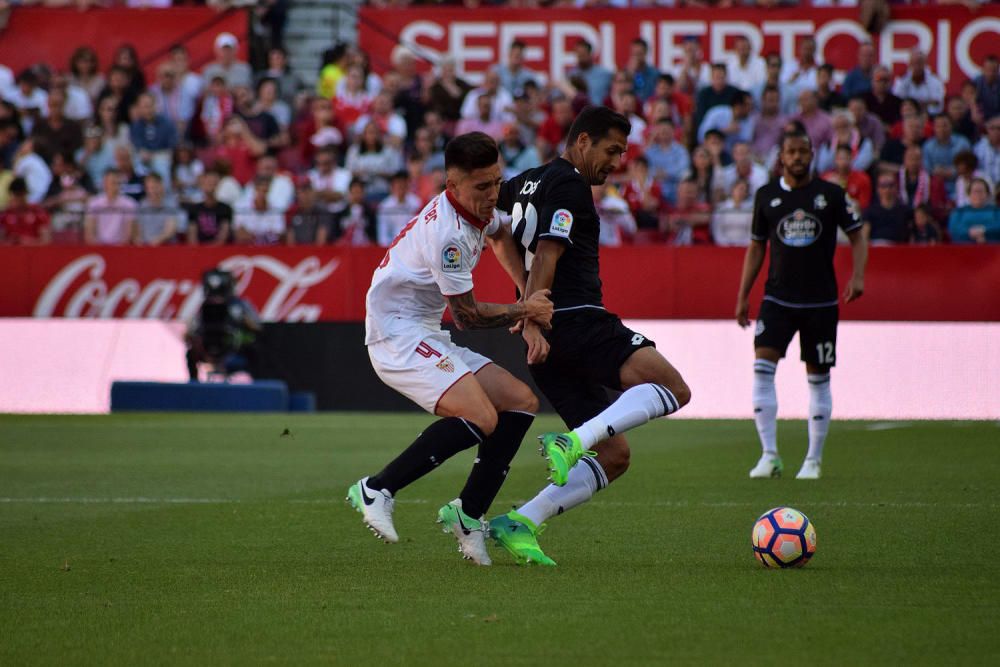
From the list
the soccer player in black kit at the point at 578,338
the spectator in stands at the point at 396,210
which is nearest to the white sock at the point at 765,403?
the soccer player in black kit at the point at 578,338

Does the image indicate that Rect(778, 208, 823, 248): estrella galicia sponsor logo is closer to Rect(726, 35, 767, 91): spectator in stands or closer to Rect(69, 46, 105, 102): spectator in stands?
Rect(726, 35, 767, 91): spectator in stands

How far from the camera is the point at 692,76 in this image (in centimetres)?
2081

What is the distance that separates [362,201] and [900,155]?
6.72 metres

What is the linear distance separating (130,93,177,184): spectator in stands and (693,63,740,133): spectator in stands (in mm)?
7253

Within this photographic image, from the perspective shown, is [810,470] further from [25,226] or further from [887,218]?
[25,226]

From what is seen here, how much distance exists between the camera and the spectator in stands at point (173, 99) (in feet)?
71.8

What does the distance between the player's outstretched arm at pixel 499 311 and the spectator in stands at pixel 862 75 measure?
1450 centimetres

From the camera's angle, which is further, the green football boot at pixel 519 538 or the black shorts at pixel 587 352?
the black shorts at pixel 587 352

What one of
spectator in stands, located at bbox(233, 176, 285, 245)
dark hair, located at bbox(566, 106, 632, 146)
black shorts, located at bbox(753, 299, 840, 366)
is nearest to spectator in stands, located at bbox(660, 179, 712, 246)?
spectator in stands, located at bbox(233, 176, 285, 245)

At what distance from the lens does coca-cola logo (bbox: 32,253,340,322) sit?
18859mm

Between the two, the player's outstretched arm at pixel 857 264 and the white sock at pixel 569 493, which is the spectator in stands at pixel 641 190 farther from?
the white sock at pixel 569 493

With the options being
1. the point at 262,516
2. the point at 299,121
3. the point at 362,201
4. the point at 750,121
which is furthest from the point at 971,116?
the point at 262,516

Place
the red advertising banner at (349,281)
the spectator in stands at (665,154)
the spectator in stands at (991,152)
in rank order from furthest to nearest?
the spectator in stands at (665,154), the spectator in stands at (991,152), the red advertising banner at (349,281)

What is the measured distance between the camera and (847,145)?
18.5 m
